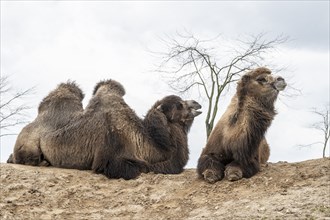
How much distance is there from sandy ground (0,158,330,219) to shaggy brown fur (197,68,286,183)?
8.4 inches

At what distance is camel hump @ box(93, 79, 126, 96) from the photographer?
12109 millimetres

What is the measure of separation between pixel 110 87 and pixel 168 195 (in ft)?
12.1

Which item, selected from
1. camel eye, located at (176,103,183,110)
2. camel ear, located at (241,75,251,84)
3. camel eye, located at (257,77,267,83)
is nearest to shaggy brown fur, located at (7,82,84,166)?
camel eye, located at (176,103,183,110)

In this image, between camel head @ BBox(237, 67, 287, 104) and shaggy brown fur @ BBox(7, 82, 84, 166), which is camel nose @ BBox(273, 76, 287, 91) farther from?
shaggy brown fur @ BBox(7, 82, 84, 166)

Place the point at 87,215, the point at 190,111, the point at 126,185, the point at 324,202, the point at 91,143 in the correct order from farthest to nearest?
1. the point at 190,111
2. the point at 91,143
3. the point at 126,185
4. the point at 87,215
5. the point at 324,202

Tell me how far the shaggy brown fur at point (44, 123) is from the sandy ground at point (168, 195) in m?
1.15

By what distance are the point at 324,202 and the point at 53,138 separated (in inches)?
217

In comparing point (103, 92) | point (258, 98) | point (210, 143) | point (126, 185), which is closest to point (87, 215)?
point (126, 185)

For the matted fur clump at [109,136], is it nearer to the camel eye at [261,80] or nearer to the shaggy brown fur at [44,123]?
the shaggy brown fur at [44,123]

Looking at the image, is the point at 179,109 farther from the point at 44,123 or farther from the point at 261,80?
the point at 261,80

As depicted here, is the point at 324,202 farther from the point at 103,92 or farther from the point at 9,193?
the point at 103,92

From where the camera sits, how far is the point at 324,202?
7551mm

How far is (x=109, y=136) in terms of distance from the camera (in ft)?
36.3

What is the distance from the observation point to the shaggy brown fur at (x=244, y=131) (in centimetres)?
916
